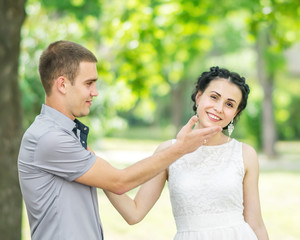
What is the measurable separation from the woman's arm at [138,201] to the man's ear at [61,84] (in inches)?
31.5

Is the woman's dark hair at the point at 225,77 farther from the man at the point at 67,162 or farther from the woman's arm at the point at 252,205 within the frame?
the man at the point at 67,162

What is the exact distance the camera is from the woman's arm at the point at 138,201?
10.2 feet

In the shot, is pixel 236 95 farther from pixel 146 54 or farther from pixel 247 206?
pixel 146 54

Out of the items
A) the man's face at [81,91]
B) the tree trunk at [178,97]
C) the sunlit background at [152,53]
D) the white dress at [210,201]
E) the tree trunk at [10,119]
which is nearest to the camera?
the man's face at [81,91]

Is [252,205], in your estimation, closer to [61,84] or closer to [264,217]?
[61,84]

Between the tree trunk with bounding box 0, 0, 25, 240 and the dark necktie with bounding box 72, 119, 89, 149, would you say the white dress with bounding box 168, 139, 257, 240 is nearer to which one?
the dark necktie with bounding box 72, 119, 89, 149

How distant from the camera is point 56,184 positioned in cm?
253

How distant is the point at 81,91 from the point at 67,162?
404 mm

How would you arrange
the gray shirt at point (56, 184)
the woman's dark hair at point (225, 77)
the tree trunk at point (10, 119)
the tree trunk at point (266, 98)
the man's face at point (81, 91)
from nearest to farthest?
the gray shirt at point (56, 184), the man's face at point (81, 91), the woman's dark hair at point (225, 77), the tree trunk at point (10, 119), the tree trunk at point (266, 98)

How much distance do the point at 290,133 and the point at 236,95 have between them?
94.3 ft

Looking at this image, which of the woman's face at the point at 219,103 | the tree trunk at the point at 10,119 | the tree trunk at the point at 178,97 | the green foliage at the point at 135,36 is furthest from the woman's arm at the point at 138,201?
the tree trunk at the point at 178,97

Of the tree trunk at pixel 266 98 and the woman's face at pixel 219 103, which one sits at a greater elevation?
the tree trunk at pixel 266 98

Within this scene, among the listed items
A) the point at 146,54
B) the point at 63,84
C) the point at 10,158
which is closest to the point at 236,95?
the point at 63,84

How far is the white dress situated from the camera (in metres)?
3.12
